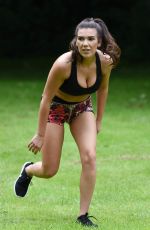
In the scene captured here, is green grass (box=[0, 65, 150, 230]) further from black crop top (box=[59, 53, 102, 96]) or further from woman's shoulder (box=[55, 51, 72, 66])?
woman's shoulder (box=[55, 51, 72, 66])

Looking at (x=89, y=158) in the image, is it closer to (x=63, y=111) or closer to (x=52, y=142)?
(x=52, y=142)

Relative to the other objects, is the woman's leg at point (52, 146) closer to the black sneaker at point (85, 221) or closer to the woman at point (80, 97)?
the woman at point (80, 97)

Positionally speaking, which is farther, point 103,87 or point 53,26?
point 53,26

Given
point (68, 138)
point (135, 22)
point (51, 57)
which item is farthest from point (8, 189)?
point (51, 57)

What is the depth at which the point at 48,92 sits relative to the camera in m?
6.44

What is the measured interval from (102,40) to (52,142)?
1.05 m

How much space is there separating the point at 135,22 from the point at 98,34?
68.8 ft

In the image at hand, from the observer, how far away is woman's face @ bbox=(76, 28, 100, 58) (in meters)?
6.36

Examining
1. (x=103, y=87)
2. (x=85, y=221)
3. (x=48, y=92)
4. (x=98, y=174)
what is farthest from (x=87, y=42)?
(x=98, y=174)

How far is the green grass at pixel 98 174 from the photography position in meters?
6.97

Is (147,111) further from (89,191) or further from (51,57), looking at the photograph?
(51,57)

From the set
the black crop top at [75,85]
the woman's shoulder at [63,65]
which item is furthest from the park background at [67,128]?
the woman's shoulder at [63,65]

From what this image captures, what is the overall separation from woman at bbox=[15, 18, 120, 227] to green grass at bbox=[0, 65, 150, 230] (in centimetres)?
51

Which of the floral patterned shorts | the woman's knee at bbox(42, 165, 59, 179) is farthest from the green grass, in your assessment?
the floral patterned shorts
